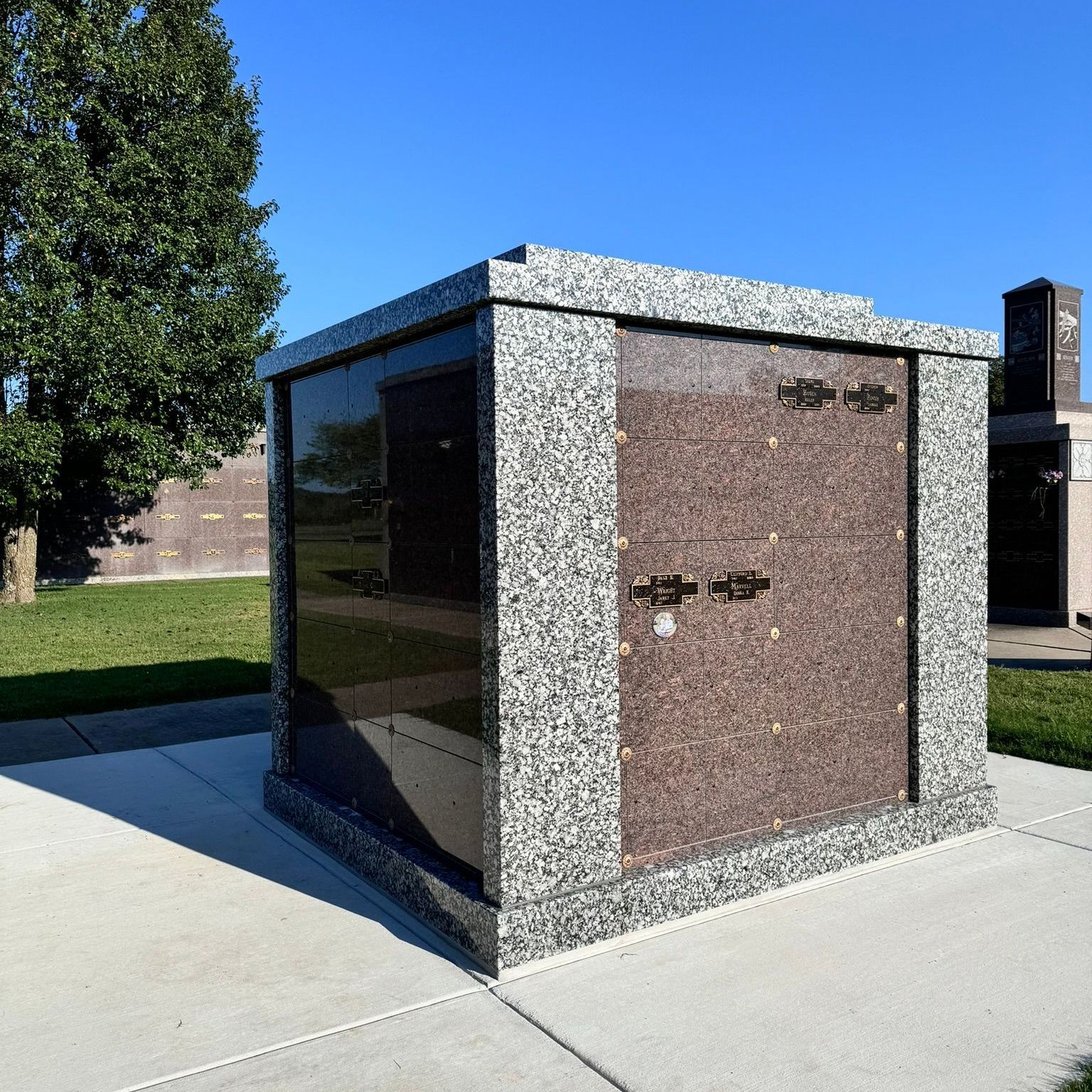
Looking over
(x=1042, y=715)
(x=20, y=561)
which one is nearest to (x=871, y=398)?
(x=1042, y=715)

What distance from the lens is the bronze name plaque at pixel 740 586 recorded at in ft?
13.4

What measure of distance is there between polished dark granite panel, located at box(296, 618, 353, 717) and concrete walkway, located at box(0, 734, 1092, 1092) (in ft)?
2.55

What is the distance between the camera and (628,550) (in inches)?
152

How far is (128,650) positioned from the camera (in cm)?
1307


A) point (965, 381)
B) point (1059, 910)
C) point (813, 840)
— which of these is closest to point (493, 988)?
point (813, 840)

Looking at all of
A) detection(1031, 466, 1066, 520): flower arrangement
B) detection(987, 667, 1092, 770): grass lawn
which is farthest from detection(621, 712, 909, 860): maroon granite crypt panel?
detection(1031, 466, 1066, 520): flower arrangement

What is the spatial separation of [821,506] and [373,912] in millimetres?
2632

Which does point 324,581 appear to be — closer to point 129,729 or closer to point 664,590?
point 664,590

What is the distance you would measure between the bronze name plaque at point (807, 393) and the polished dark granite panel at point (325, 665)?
235 cm

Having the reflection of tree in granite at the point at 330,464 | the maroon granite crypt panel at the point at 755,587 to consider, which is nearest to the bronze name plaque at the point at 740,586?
the maroon granite crypt panel at the point at 755,587

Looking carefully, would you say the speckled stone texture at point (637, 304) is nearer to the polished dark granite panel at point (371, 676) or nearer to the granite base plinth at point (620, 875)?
the polished dark granite panel at point (371, 676)

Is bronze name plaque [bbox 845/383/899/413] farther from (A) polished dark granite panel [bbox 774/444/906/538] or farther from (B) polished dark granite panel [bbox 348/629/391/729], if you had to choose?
(B) polished dark granite panel [bbox 348/629/391/729]

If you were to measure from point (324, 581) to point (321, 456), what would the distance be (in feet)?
2.13

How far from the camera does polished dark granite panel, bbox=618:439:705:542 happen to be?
3844 mm
